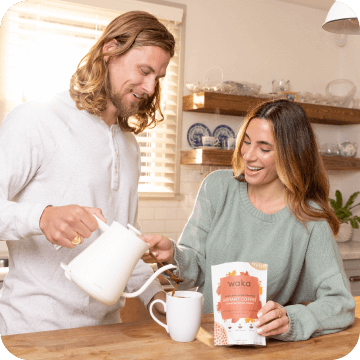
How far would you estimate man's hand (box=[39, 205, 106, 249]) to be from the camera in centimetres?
90

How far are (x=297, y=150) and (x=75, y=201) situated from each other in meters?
0.74

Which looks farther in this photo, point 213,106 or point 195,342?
point 213,106

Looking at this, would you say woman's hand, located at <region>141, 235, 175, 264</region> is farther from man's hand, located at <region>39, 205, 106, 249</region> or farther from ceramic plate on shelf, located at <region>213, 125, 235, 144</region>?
ceramic plate on shelf, located at <region>213, 125, 235, 144</region>

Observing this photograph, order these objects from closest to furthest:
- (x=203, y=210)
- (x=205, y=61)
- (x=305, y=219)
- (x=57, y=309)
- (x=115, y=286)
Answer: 1. (x=115, y=286)
2. (x=57, y=309)
3. (x=305, y=219)
4. (x=203, y=210)
5. (x=205, y=61)

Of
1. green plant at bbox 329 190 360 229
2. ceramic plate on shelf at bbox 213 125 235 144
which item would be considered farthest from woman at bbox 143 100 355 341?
green plant at bbox 329 190 360 229

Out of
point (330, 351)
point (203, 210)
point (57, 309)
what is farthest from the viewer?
point (203, 210)

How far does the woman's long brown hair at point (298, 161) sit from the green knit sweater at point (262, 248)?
0.04 m

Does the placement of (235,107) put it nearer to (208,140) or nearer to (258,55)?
(208,140)

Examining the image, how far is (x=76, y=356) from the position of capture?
2.95ft

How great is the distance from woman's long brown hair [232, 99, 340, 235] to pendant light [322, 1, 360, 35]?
765 mm

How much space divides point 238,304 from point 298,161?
2.15 feet

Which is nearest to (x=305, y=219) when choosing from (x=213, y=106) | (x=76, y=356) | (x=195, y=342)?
(x=195, y=342)

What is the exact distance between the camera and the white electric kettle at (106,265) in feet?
2.85

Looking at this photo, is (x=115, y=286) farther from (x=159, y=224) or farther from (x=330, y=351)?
(x=159, y=224)
